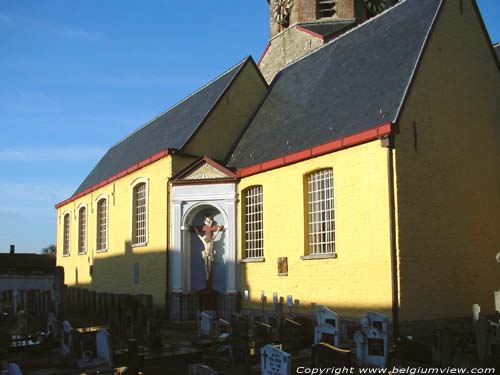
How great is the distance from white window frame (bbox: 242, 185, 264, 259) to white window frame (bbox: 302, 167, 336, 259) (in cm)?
199

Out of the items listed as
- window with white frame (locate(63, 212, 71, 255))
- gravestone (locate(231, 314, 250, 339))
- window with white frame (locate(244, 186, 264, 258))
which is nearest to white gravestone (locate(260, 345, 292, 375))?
gravestone (locate(231, 314, 250, 339))

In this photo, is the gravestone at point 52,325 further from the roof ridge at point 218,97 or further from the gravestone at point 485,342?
the gravestone at point 485,342

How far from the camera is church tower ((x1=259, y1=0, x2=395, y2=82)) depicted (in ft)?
84.1

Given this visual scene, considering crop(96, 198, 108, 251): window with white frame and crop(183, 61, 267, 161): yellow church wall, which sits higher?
crop(183, 61, 267, 161): yellow church wall

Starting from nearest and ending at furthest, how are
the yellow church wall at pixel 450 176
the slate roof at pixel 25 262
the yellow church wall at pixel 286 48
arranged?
1. the yellow church wall at pixel 450 176
2. the yellow church wall at pixel 286 48
3. the slate roof at pixel 25 262

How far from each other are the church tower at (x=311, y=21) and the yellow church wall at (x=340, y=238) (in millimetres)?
11828

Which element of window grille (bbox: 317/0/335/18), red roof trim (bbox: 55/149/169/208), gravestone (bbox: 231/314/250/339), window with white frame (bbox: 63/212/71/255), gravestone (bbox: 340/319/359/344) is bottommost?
gravestone (bbox: 340/319/359/344)

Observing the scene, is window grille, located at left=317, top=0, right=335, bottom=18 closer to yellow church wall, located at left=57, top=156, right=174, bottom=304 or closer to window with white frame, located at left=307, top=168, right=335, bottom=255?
yellow church wall, located at left=57, top=156, right=174, bottom=304

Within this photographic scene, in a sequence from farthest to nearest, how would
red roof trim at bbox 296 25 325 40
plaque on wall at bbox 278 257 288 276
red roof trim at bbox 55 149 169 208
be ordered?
red roof trim at bbox 296 25 325 40, red roof trim at bbox 55 149 169 208, plaque on wall at bbox 278 257 288 276

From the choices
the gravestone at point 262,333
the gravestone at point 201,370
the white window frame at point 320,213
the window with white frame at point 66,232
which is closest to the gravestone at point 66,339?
the gravestone at point 262,333

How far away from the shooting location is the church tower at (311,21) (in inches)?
1009

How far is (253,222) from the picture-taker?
656 inches

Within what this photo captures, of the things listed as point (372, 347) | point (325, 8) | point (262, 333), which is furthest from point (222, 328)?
point (325, 8)

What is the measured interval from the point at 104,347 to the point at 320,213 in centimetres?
671
